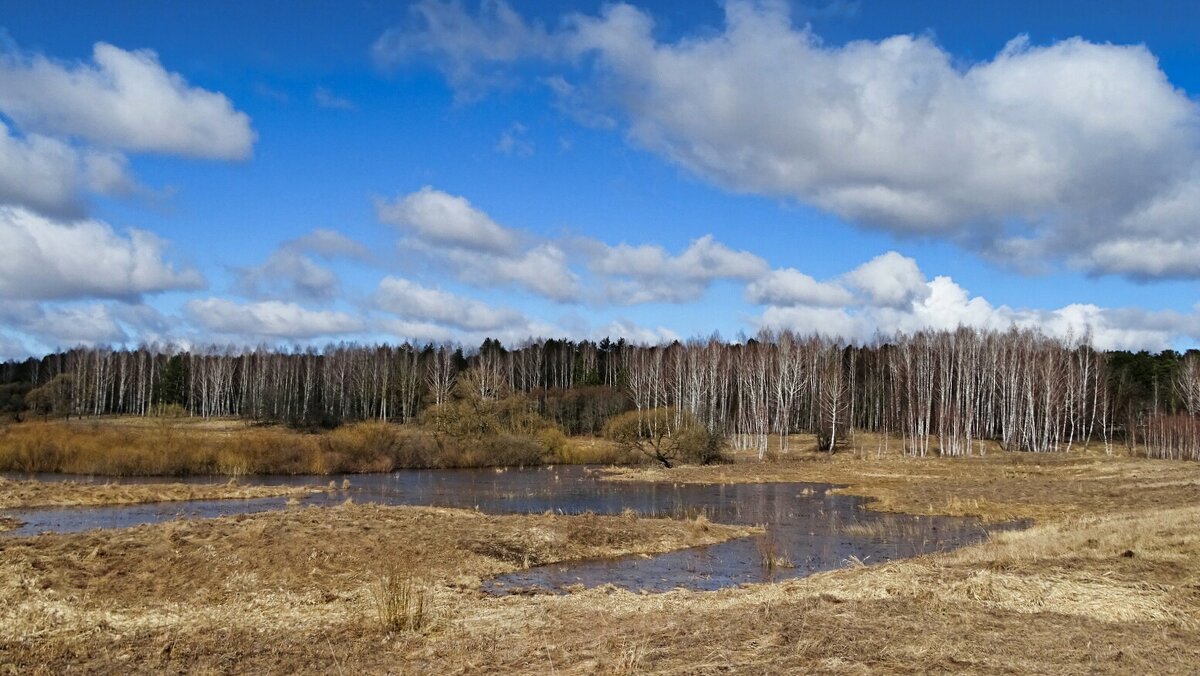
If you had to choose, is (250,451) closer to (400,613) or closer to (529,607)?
(529,607)

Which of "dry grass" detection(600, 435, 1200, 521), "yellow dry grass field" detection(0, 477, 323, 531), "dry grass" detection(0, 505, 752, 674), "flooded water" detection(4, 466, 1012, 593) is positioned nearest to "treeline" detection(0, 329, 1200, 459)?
"dry grass" detection(600, 435, 1200, 521)

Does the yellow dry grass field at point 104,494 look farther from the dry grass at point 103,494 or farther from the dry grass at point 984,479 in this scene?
the dry grass at point 984,479

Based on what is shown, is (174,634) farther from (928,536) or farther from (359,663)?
(928,536)

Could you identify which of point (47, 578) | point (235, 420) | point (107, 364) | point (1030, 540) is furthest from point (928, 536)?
point (107, 364)

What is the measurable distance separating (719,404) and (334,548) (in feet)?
296

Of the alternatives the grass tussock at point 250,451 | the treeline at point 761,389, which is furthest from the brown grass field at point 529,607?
the treeline at point 761,389

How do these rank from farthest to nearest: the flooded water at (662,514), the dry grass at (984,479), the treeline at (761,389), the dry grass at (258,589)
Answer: the treeline at (761,389) → the dry grass at (984,479) → the flooded water at (662,514) → the dry grass at (258,589)

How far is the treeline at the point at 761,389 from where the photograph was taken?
77812 mm

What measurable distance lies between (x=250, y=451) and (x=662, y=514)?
32858 mm

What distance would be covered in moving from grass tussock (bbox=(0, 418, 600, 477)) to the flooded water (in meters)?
3.02

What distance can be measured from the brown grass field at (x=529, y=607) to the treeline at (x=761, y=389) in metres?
49.4

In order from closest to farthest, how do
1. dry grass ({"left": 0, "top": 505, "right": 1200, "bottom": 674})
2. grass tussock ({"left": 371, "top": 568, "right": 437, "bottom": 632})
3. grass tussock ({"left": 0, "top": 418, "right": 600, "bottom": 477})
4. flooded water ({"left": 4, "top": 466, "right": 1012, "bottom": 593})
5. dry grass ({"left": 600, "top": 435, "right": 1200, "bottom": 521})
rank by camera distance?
dry grass ({"left": 0, "top": 505, "right": 1200, "bottom": 674}), grass tussock ({"left": 371, "top": 568, "right": 437, "bottom": 632}), flooded water ({"left": 4, "top": 466, "right": 1012, "bottom": 593}), dry grass ({"left": 600, "top": 435, "right": 1200, "bottom": 521}), grass tussock ({"left": 0, "top": 418, "right": 600, "bottom": 477})

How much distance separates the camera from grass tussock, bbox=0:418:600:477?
1984 inches

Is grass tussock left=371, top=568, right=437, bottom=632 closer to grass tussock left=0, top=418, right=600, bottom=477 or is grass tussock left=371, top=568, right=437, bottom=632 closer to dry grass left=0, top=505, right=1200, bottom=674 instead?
dry grass left=0, top=505, right=1200, bottom=674
